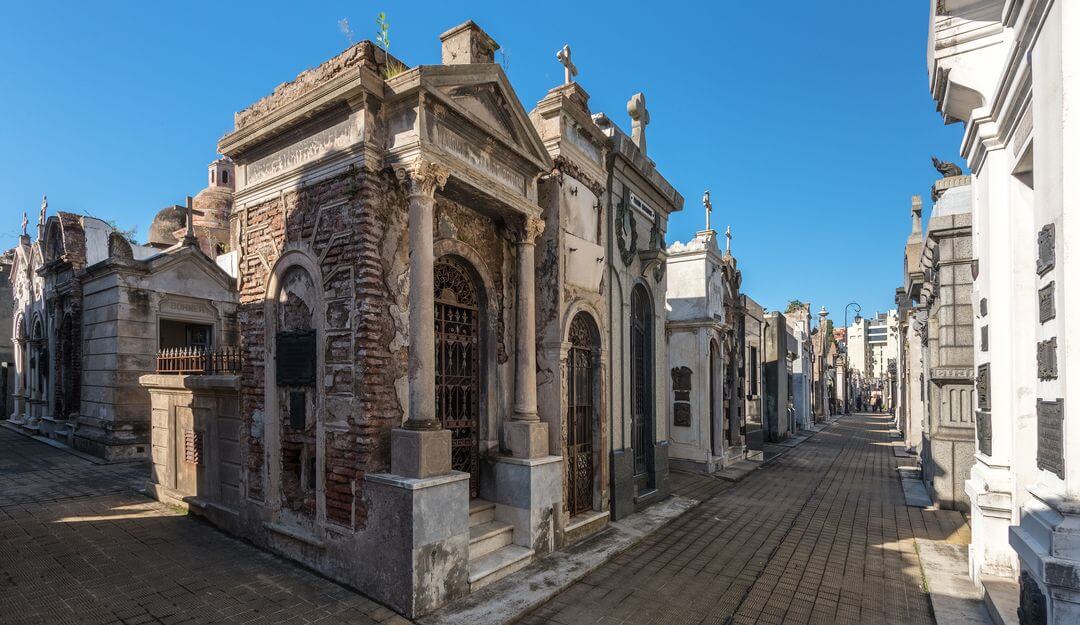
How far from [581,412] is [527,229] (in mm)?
3126

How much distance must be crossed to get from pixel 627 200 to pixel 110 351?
12.6 metres

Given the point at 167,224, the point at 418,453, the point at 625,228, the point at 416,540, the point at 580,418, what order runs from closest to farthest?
the point at 416,540 → the point at 418,453 → the point at 580,418 → the point at 625,228 → the point at 167,224

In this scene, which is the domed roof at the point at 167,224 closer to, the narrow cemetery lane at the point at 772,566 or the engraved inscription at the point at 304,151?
the engraved inscription at the point at 304,151

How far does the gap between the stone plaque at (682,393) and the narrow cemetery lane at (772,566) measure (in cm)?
234

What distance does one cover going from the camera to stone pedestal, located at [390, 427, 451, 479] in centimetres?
530

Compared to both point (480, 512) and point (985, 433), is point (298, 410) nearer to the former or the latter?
point (480, 512)

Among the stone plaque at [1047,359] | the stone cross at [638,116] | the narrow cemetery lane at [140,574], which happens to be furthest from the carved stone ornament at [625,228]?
the narrow cemetery lane at [140,574]

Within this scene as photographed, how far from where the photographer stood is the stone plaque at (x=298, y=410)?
20.5 ft

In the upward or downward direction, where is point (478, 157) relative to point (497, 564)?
upward

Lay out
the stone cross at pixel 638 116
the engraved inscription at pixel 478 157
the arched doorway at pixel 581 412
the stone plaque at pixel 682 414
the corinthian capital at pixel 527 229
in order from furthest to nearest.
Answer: the stone plaque at pixel 682 414, the stone cross at pixel 638 116, the arched doorway at pixel 581 412, the corinthian capital at pixel 527 229, the engraved inscription at pixel 478 157

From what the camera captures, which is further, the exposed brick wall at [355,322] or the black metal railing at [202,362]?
the black metal railing at [202,362]

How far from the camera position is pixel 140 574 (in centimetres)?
570

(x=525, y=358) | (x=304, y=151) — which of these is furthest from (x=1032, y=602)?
(x=304, y=151)

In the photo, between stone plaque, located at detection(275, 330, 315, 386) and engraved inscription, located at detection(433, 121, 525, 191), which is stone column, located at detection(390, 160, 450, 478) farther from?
stone plaque, located at detection(275, 330, 315, 386)
